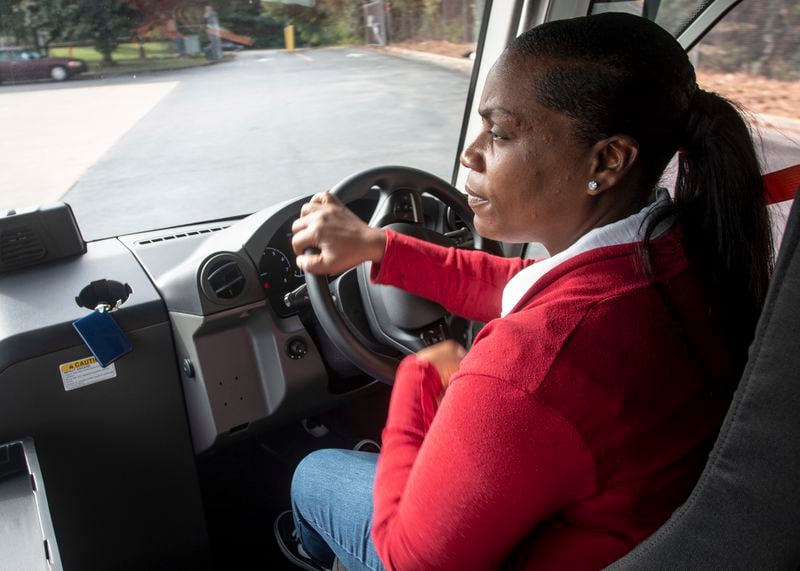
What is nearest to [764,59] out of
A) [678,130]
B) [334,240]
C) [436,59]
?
[436,59]

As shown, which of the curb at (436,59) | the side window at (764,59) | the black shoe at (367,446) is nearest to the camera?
the side window at (764,59)

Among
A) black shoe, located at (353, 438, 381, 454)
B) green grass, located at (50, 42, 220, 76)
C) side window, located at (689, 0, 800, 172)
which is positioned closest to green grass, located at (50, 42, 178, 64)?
green grass, located at (50, 42, 220, 76)

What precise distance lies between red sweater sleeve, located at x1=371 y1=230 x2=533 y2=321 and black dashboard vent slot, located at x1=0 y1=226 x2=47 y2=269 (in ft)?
2.85

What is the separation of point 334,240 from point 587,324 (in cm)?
71

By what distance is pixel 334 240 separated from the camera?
1.41 meters

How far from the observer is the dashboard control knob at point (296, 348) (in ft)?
6.09

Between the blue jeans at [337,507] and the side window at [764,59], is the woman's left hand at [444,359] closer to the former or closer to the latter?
the blue jeans at [337,507]

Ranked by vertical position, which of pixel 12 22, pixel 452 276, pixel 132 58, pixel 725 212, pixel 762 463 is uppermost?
pixel 12 22

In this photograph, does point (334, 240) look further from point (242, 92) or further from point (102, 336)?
point (242, 92)

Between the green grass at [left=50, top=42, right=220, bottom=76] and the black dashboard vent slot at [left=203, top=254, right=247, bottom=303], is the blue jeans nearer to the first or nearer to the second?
the black dashboard vent slot at [left=203, top=254, right=247, bottom=303]

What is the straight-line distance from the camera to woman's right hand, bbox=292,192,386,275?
1415 millimetres

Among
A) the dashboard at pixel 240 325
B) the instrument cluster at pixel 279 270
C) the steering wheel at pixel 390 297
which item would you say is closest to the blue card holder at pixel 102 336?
the dashboard at pixel 240 325

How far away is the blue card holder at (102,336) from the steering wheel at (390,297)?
482mm

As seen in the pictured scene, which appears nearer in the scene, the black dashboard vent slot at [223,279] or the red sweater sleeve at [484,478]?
the red sweater sleeve at [484,478]
